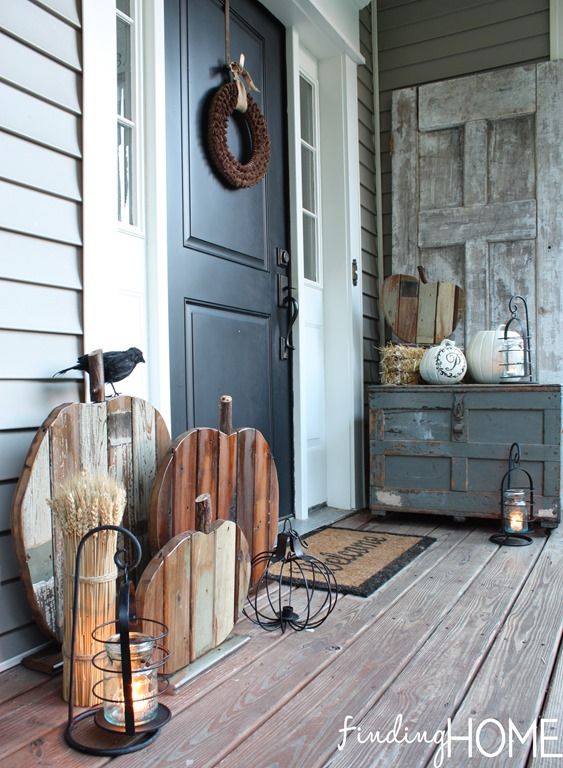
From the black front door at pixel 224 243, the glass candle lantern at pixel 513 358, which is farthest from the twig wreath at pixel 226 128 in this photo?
the glass candle lantern at pixel 513 358

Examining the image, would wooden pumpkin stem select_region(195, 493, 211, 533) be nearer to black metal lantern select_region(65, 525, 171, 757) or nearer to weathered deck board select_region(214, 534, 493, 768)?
black metal lantern select_region(65, 525, 171, 757)

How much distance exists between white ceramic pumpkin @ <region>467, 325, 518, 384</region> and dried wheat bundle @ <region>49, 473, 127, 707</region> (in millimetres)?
2133

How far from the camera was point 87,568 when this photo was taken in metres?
1.26

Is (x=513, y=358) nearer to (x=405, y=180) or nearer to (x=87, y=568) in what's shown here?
(x=405, y=180)

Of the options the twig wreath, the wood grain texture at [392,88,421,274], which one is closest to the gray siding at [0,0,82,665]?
the twig wreath

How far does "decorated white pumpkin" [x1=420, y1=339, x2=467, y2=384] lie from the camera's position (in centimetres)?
296

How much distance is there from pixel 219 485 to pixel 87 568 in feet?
1.80

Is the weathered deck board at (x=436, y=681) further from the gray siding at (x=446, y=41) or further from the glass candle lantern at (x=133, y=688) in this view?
the gray siding at (x=446, y=41)

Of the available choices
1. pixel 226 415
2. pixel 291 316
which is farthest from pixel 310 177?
pixel 226 415

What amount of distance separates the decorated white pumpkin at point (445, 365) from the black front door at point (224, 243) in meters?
0.66

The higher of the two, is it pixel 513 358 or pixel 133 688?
pixel 513 358

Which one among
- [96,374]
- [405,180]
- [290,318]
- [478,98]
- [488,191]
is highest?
[478,98]

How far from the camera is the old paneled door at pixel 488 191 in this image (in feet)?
10.6

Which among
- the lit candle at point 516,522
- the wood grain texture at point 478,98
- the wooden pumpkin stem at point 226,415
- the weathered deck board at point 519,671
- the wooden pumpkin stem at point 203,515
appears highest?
the wood grain texture at point 478,98
